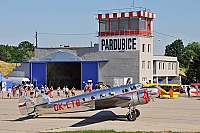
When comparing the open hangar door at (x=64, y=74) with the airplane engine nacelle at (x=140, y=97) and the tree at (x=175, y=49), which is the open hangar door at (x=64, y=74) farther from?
the tree at (x=175, y=49)

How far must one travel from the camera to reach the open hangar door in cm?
7900

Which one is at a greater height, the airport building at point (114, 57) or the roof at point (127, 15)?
the roof at point (127, 15)

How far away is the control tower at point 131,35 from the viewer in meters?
69.4

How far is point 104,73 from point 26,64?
49.8 feet

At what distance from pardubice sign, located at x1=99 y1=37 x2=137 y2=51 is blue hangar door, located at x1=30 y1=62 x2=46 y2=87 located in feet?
37.1

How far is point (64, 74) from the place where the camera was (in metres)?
81.1

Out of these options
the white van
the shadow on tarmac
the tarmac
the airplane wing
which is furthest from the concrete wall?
the airplane wing

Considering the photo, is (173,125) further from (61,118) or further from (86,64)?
(86,64)

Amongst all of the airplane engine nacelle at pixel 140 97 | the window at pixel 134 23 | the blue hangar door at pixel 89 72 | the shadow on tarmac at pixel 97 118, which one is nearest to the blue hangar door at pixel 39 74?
the blue hangar door at pixel 89 72

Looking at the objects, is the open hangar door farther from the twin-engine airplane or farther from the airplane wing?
the airplane wing

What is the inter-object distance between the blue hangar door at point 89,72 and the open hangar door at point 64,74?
206 inches

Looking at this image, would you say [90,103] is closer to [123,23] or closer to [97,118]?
[97,118]

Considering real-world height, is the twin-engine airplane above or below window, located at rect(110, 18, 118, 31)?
below

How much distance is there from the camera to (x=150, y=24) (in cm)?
7219
